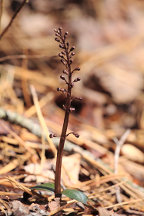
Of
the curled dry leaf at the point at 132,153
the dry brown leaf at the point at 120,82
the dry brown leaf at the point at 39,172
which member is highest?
the dry brown leaf at the point at 120,82

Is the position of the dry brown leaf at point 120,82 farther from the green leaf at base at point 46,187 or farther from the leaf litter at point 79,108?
the green leaf at base at point 46,187

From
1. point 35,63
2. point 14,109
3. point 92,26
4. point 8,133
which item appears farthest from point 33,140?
point 92,26

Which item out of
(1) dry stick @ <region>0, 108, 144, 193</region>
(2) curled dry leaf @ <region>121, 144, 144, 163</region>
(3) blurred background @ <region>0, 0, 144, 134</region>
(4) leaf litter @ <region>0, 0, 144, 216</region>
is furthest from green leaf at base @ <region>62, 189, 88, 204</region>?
(3) blurred background @ <region>0, 0, 144, 134</region>

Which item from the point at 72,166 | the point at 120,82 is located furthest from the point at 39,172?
the point at 120,82

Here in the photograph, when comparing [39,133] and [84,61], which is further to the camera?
[84,61]

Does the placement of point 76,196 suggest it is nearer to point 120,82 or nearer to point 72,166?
point 72,166

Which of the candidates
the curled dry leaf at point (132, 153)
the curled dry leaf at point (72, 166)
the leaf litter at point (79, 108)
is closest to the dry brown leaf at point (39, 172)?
the leaf litter at point (79, 108)

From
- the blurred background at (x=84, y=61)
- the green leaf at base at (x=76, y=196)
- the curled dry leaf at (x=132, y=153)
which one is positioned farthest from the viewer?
the blurred background at (x=84, y=61)

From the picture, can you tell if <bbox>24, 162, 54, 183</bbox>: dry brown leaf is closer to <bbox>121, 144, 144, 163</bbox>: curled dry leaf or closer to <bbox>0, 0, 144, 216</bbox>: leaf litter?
<bbox>0, 0, 144, 216</bbox>: leaf litter

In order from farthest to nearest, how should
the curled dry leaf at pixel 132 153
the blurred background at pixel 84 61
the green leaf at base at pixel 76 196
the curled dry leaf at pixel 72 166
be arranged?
the blurred background at pixel 84 61, the curled dry leaf at pixel 132 153, the curled dry leaf at pixel 72 166, the green leaf at base at pixel 76 196
